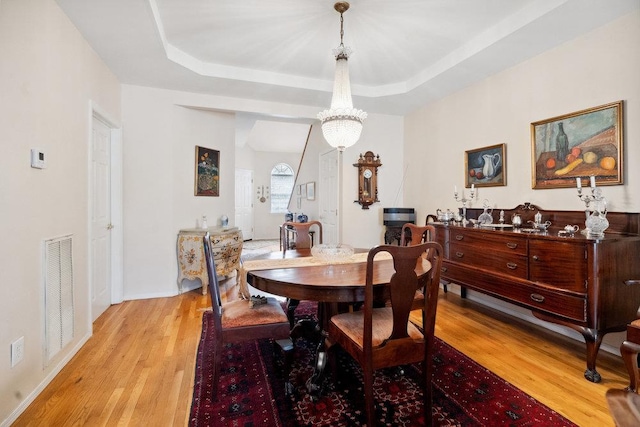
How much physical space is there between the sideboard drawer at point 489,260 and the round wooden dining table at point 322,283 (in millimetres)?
947

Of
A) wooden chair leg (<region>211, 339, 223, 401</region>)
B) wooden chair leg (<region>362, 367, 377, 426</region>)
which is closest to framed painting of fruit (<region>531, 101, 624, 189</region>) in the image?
wooden chair leg (<region>362, 367, 377, 426</region>)

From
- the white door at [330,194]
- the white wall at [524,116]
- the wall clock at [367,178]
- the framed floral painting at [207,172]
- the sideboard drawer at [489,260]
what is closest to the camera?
the white wall at [524,116]

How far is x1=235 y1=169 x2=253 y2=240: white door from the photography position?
9.12 metres

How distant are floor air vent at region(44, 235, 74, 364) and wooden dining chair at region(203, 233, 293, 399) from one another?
1092 millimetres

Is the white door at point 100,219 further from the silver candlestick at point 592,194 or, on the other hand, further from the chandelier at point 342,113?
the silver candlestick at point 592,194

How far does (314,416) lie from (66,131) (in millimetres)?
2600

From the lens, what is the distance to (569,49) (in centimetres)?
270

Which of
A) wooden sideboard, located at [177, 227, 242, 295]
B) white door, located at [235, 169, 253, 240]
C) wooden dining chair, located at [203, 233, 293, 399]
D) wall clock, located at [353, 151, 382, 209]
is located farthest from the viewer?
white door, located at [235, 169, 253, 240]

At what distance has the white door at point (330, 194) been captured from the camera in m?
4.96

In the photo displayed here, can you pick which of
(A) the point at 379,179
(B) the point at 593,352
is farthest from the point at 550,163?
(A) the point at 379,179

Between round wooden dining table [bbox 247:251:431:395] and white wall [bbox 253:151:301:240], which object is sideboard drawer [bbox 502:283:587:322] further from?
white wall [bbox 253:151:301:240]

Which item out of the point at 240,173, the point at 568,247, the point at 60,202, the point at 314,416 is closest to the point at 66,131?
the point at 60,202

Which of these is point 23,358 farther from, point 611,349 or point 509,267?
point 611,349

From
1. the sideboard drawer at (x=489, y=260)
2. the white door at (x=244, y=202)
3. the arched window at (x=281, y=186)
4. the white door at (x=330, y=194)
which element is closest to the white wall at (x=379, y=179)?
the white door at (x=330, y=194)
